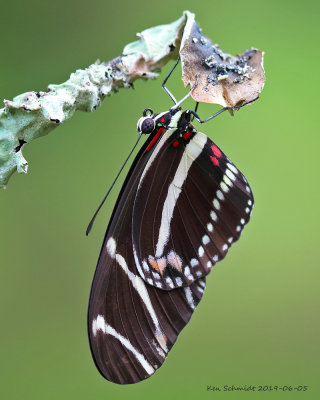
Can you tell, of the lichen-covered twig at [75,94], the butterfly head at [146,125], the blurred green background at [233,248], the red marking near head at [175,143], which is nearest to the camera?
the lichen-covered twig at [75,94]

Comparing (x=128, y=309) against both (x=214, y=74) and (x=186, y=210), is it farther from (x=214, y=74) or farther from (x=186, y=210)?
(x=214, y=74)

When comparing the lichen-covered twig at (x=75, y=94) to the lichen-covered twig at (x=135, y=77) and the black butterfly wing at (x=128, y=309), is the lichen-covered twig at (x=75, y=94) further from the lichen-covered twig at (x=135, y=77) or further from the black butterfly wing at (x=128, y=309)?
the black butterfly wing at (x=128, y=309)

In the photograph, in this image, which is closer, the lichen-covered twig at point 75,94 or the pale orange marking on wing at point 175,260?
the lichen-covered twig at point 75,94

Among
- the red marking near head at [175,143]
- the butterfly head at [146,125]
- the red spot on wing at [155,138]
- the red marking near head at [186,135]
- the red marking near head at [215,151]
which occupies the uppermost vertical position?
the butterfly head at [146,125]

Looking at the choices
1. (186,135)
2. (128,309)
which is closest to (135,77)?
(186,135)

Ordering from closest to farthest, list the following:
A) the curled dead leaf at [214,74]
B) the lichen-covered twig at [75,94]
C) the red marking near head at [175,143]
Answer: the lichen-covered twig at [75,94], the curled dead leaf at [214,74], the red marking near head at [175,143]

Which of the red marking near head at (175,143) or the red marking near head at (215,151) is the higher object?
the red marking near head at (175,143)

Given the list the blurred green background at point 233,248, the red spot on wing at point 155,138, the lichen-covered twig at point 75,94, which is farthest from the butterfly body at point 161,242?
the blurred green background at point 233,248

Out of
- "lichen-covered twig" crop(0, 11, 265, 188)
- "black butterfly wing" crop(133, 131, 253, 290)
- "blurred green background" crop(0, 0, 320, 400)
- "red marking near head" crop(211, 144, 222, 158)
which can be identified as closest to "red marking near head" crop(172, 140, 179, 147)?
"black butterfly wing" crop(133, 131, 253, 290)

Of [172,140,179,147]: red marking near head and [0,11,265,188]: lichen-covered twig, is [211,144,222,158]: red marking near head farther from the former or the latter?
[0,11,265,188]: lichen-covered twig
